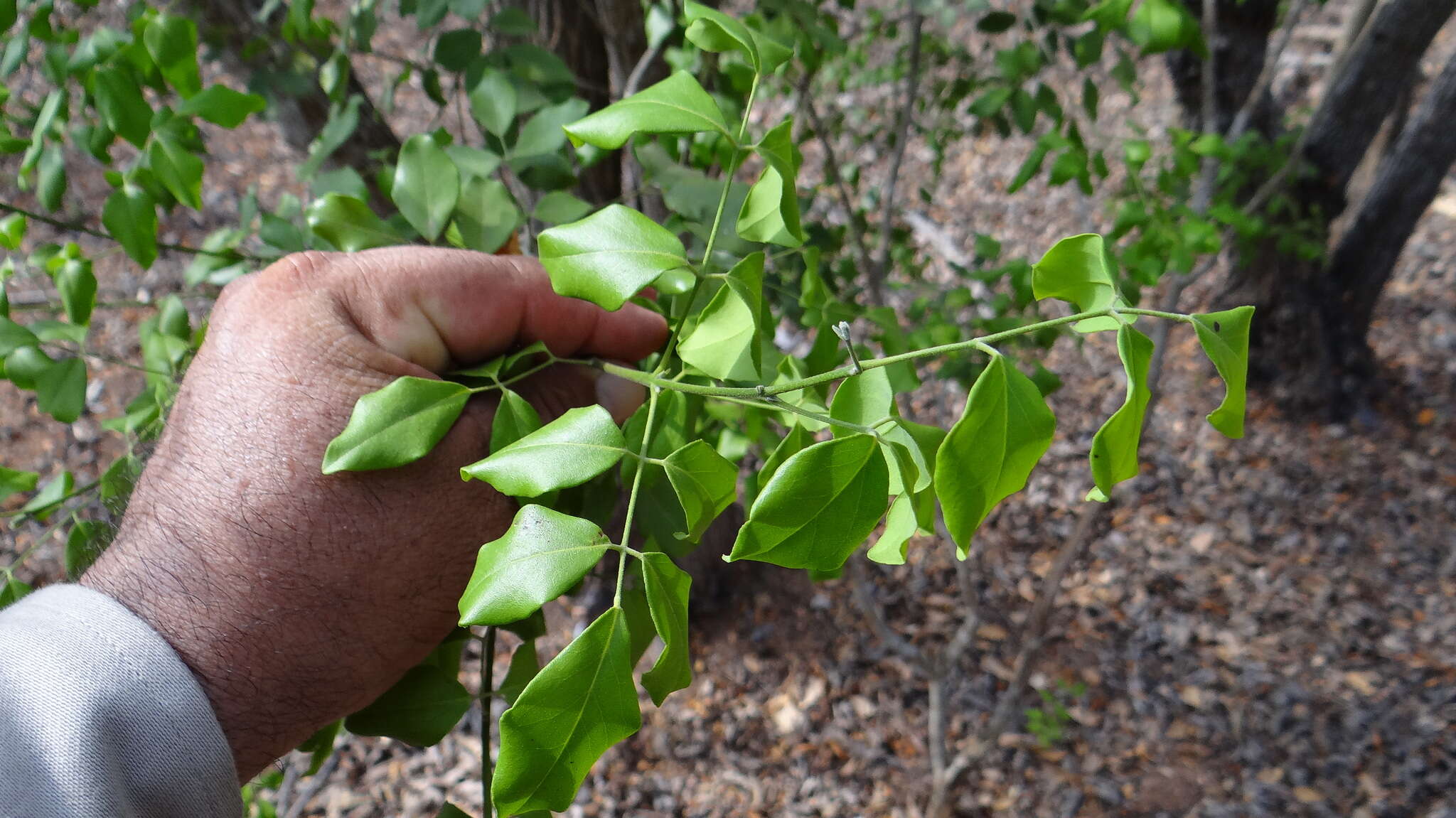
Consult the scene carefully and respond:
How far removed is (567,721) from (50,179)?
128cm

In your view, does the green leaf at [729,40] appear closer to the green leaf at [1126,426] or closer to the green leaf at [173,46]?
the green leaf at [1126,426]

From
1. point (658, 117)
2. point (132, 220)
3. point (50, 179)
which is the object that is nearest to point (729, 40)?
point (658, 117)

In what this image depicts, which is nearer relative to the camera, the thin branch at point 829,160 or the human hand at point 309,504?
the human hand at point 309,504

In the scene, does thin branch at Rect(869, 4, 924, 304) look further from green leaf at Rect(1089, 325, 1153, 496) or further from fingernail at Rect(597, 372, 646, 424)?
green leaf at Rect(1089, 325, 1153, 496)

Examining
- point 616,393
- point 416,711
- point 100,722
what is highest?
point 616,393

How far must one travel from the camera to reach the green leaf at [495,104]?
123 cm

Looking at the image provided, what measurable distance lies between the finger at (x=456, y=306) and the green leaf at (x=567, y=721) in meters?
0.46

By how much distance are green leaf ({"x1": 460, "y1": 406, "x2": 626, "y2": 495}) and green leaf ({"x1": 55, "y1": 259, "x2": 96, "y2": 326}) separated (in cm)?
88

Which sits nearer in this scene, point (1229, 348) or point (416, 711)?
point (1229, 348)

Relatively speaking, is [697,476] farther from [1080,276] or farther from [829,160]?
[829,160]

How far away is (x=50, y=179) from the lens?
1.32 meters

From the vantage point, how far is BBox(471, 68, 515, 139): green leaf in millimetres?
1233

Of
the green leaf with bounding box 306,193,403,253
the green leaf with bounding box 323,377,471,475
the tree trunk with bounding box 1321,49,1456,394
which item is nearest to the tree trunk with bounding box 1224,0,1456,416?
the tree trunk with bounding box 1321,49,1456,394

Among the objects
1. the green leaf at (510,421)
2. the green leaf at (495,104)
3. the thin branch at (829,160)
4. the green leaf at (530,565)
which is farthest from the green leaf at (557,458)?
the thin branch at (829,160)
